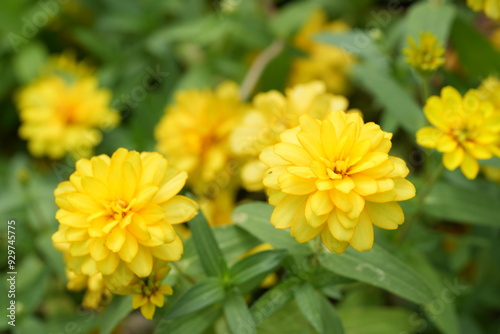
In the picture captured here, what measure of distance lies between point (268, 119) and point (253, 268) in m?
0.38

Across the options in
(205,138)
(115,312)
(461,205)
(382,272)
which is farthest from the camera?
(205,138)

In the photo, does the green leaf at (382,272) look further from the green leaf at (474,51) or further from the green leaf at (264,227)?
the green leaf at (474,51)

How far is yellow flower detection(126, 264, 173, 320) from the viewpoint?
751 millimetres

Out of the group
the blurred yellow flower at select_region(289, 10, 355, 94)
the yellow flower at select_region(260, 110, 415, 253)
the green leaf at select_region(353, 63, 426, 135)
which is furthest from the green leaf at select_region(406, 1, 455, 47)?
the yellow flower at select_region(260, 110, 415, 253)

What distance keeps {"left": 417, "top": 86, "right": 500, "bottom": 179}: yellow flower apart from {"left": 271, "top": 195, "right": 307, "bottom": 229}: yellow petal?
0.79ft

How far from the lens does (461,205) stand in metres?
1.04

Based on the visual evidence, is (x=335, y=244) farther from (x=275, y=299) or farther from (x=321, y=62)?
(x=321, y=62)

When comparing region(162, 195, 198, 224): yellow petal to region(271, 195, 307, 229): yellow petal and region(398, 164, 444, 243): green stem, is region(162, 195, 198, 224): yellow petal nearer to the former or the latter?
region(271, 195, 307, 229): yellow petal

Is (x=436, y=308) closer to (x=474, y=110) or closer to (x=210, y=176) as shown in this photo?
(x=474, y=110)

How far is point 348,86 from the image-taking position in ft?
5.23

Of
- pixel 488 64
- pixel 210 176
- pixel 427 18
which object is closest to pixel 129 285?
pixel 210 176

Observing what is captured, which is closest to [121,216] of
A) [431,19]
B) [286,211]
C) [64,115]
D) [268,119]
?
[286,211]

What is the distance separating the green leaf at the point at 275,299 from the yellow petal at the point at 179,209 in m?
0.20

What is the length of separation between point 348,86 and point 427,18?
47 cm
